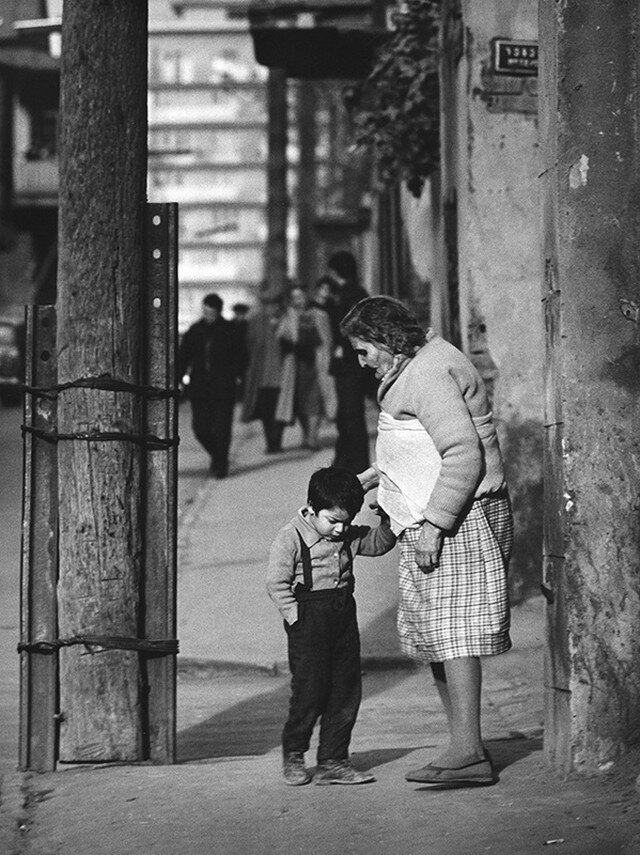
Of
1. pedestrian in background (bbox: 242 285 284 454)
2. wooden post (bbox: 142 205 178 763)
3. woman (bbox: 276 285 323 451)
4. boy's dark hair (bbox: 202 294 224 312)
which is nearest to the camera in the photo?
wooden post (bbox: 142 205 178 763)

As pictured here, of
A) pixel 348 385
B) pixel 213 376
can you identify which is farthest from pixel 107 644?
pixel 213 376

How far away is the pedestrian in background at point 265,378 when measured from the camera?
64.5 feet

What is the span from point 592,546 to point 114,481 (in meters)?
1.76

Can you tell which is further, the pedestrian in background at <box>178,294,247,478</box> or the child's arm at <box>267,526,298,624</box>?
the pedestrian in background at <box>178,294,247,478</box>

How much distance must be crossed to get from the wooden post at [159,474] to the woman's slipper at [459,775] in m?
1.14

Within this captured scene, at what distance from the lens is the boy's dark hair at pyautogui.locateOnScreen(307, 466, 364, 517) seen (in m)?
5.73

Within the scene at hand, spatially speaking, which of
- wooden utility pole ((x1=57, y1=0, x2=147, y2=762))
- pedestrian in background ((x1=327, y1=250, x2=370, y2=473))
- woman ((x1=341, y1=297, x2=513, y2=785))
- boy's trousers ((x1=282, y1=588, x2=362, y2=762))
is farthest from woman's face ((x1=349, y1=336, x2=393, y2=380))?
pedestrian in background ((x1=327, y1=250, x2=370, y2=473))

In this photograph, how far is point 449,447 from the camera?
5539 millimetres

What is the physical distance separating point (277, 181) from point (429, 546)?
25618 mm

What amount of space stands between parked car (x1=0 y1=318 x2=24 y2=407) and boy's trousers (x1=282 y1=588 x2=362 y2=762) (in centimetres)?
2703

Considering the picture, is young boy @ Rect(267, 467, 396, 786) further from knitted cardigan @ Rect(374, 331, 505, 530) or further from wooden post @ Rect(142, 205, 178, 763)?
wooden post @ Rect(142, 205, 178, 763)

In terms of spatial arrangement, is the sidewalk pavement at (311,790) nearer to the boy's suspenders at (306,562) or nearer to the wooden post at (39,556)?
the wooden post at (39,556)

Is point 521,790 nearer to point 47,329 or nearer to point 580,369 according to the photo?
point 580,369

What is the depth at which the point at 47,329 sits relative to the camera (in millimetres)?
6312
